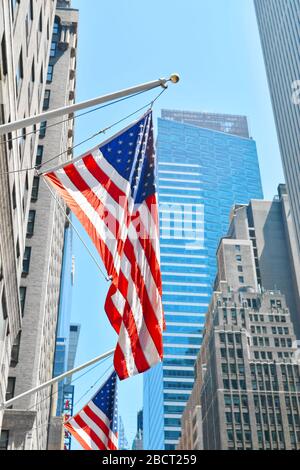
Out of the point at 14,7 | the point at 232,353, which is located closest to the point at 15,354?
the point at 14,7

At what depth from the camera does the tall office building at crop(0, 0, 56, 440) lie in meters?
21.4

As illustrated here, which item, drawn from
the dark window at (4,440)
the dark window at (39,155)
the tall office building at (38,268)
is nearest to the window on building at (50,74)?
the tall office building at (38,268)

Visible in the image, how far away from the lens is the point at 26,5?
25.7 m

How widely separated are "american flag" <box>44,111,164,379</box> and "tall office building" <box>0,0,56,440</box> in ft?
15.0

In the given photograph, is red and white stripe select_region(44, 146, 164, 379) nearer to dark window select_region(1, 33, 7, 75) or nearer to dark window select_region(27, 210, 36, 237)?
dark window select_region(1, 33, 7, 75)

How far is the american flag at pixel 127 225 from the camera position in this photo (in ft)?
42.9

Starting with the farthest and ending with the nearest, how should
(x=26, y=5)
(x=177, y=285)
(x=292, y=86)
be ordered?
(x=177, y=285) < (x=292, y=86) < (x=26, y=5)

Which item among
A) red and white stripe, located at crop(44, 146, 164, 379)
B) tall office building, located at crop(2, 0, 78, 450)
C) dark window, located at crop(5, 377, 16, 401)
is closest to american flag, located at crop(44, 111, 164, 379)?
red and white stripe, located at crop(44, 146, 164, 379)

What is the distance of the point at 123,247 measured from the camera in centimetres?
1395

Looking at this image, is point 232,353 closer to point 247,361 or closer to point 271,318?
point 247,361

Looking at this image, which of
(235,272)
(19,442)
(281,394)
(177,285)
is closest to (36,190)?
(19,442)

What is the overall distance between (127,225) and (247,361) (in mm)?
112147
